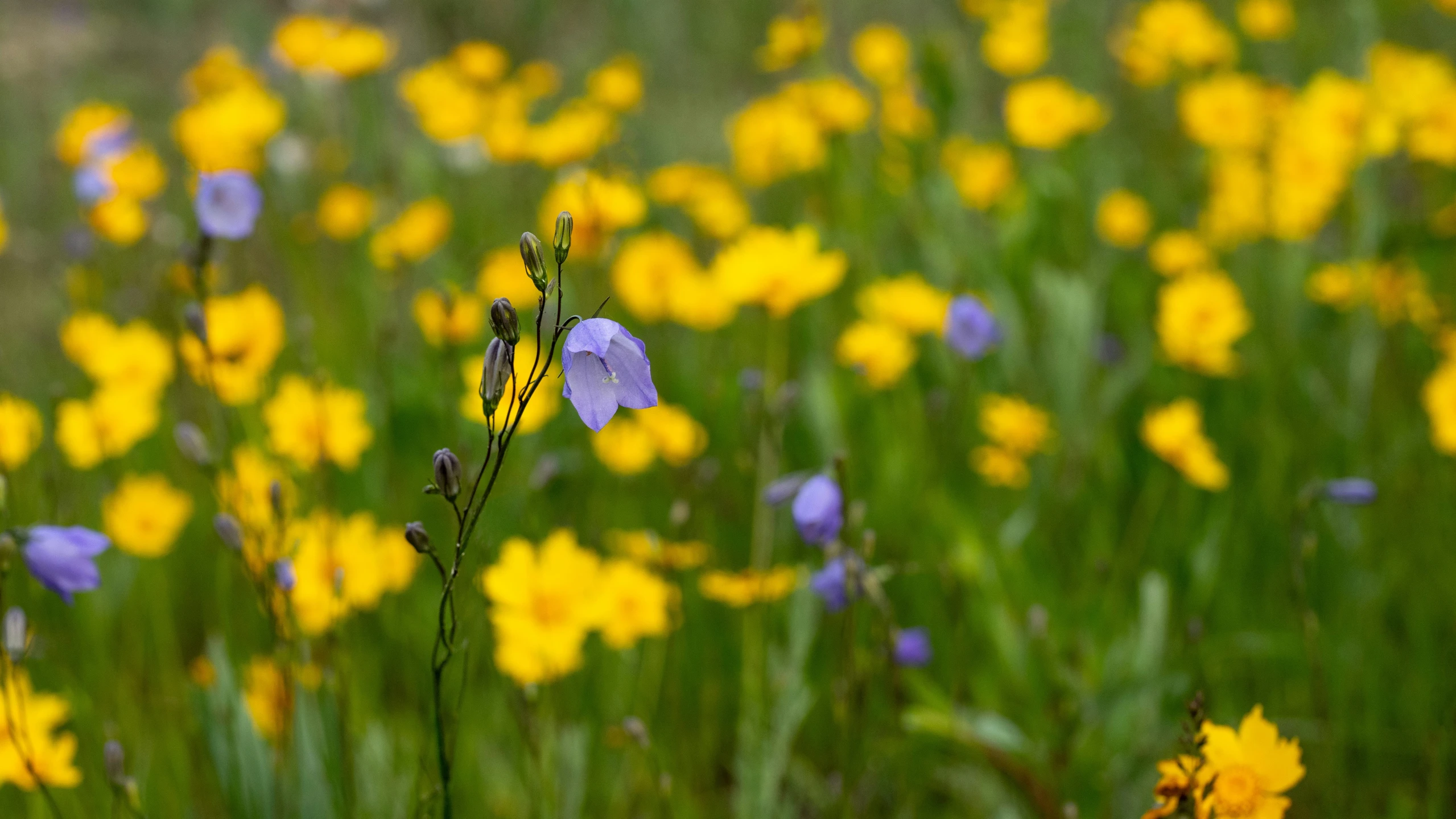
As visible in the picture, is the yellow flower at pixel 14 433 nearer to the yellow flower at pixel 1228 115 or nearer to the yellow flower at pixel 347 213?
the yellow flower at pixel 347 213

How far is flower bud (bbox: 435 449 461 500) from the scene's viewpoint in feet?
2.84

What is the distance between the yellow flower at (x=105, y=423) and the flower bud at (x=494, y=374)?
1671 mm

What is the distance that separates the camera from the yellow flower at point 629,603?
1.63 metres

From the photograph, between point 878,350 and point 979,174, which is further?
point 979,174

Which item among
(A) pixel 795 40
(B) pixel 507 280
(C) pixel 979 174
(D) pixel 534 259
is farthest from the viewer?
(C) pixel 979 174

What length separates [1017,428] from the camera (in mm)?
2244

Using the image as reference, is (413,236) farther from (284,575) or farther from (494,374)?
(494,374)

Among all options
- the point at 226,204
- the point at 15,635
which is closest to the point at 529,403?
the point at 226,204

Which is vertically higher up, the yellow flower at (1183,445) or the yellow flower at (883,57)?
the yellow flower at (883,57)

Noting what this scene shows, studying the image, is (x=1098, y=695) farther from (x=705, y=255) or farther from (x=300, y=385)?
(x=705, y=255)

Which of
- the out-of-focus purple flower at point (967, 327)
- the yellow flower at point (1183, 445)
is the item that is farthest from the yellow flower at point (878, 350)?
the yellow flower at point (1183, 445)

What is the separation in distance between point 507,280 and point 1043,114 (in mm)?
1927

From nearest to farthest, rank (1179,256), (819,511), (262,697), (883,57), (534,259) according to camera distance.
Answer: (534,259), (819,511), (262,697), (1179,256), (883,57)

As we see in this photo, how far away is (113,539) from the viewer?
7.11 feet
